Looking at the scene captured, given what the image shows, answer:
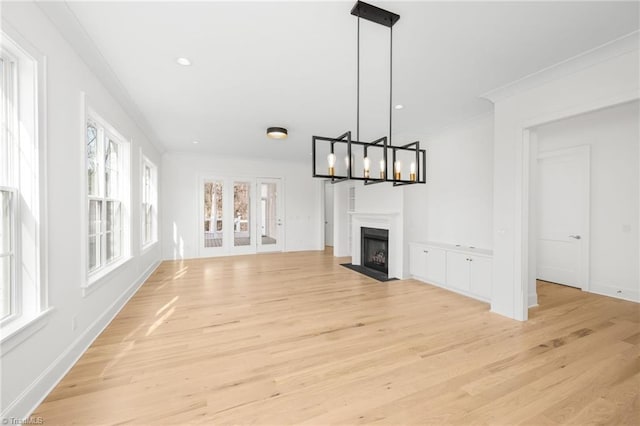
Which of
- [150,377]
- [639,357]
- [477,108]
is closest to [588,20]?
[477,108]

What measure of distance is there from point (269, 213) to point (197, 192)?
7.01 feet

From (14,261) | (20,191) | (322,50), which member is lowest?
(14,261)

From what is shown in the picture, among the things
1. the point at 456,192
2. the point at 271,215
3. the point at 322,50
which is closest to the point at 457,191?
the point at 456,192

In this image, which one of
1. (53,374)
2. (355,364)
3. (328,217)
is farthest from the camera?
(328,217)

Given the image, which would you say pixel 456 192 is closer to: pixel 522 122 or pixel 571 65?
pixel 522 122

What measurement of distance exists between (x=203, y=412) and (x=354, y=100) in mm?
3713

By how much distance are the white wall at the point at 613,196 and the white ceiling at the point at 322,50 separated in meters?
1.92

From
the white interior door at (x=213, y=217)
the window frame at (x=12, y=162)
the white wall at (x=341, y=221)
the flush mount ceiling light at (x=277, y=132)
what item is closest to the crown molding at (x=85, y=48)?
the window frame at (x=12, y=162)

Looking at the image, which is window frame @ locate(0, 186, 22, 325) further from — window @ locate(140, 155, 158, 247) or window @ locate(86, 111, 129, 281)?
window @ locate(140, 155, 158, 247)

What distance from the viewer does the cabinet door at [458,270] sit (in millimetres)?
4187

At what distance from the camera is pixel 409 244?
529cm

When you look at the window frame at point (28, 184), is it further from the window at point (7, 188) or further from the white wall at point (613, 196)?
the white wall at point (613, 196)

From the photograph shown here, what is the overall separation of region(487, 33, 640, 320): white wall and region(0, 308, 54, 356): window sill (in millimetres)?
4585

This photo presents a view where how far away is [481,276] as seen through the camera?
Answer: 13.0 ft
